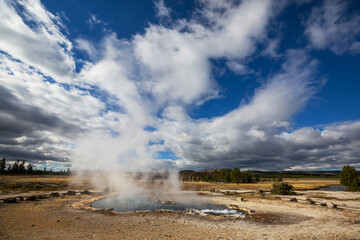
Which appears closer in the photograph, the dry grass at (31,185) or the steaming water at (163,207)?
the steaming water at (163,207)

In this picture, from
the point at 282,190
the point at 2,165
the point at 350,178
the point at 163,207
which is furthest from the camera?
the point at 2,165

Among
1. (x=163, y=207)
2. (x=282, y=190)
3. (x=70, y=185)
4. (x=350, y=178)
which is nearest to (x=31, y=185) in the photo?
(x=70, y=185)

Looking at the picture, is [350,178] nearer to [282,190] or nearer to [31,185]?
[282,190]

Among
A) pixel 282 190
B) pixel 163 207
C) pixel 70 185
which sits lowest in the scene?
pixel 163 207

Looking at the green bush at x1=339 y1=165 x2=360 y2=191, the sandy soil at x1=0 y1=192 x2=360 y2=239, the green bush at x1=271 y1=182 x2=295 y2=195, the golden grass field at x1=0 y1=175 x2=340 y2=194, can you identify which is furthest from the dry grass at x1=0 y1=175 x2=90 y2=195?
the green bush at x1=339 y1=165 x2=360 y2=191

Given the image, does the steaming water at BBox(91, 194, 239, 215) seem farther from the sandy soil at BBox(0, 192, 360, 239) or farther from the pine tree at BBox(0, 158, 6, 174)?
the pine tree at BBox(0, 158, 6, 174)

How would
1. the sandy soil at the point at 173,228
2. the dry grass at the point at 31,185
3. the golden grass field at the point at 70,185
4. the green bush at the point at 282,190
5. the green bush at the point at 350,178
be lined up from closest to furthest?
the sandy soil at the point at 173,228, the green bush at the point at 282,190, the dry grass at the point at 31,185, the green bush at the point at 350,178, the golden grass field at the point at 70,185

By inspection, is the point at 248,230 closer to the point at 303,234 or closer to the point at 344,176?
the point at 303,234

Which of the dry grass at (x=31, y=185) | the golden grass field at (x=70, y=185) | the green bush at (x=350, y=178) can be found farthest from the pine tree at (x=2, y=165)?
the green bush at (x=350, y=178)

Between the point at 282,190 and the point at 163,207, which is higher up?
the point at 282,190

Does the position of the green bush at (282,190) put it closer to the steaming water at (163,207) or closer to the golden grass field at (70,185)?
the golden grass field at (70,185)

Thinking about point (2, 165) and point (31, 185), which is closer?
point (31, 185)

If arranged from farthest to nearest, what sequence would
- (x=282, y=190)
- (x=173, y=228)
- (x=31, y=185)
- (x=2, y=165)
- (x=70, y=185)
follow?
1. (x=2, y=165)
2. (x=70, y=185)
3. (x=31, y=185)
4. (x=282, y=190)
5. (x=173, y=228)

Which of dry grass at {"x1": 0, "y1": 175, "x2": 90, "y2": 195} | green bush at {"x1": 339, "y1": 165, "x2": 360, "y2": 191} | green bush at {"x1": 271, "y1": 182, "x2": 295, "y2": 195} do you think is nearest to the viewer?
green bush at {"x1": 271, "y1": 182, "x2": 295, "y2": 195}
